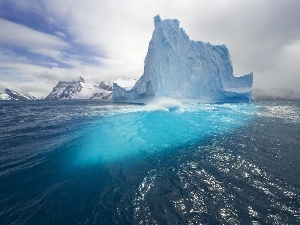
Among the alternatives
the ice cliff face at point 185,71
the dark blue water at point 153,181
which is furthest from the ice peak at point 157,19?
the dark blue water at point 153,181

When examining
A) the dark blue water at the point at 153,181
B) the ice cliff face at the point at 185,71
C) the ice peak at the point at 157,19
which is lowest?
the dark blue water at the point at 153,181

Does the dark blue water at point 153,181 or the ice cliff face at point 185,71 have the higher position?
the ice cliff face at point 185,71

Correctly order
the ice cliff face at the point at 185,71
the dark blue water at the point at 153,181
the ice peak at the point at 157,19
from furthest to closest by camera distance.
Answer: the ice peak at the point at 157,19, the ice cliff face at the point at 185,71, the dark blue water at the point at 153,181

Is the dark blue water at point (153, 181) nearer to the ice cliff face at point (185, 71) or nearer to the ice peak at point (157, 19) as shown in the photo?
the ice cliff face at point (185, 71)

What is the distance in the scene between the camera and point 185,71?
44.1 meters

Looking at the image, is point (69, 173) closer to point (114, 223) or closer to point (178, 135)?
point (114, 223)

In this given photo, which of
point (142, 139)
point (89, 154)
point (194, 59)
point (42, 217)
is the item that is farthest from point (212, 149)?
point (194, 59)

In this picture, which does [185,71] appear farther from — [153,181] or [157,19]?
[153,181]

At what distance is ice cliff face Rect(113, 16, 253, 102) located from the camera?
40750 millimetres

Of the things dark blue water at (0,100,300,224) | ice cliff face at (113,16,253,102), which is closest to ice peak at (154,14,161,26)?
ice cliff face at (113,16,253,102)

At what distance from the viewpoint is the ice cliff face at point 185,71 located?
40.8m

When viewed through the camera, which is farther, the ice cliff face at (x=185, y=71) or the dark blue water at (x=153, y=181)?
the ice cliff face at (x=185, y=71)

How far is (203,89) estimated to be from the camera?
47.5m

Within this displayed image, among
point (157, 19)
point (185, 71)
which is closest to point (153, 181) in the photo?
point (185, 71)
